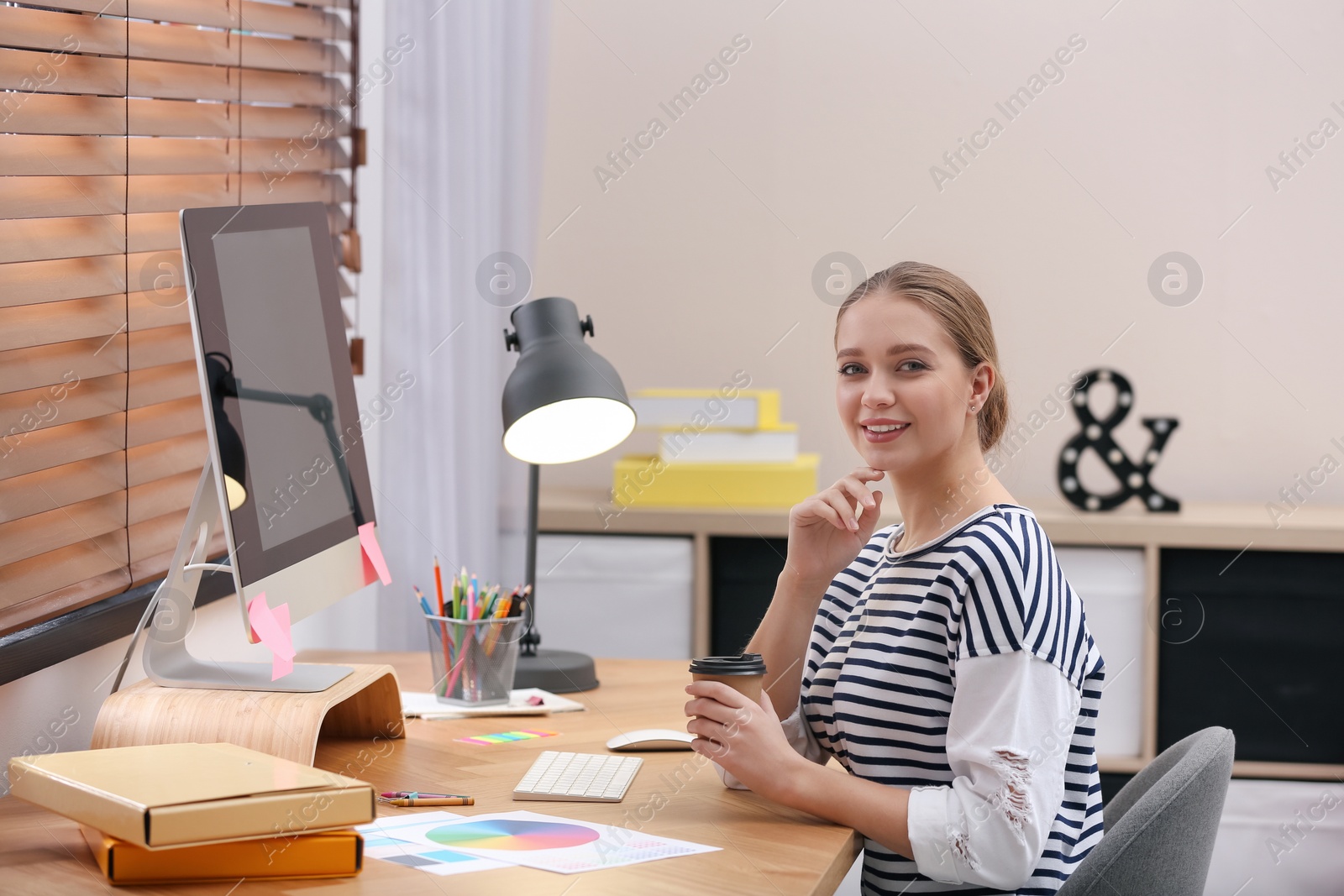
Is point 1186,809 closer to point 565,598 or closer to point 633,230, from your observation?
point 565,598

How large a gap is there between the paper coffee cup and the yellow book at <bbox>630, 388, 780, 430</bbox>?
1304 millimetres

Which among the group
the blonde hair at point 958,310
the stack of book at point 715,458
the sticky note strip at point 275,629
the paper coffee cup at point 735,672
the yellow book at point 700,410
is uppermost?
the blonde hair at point 958,310

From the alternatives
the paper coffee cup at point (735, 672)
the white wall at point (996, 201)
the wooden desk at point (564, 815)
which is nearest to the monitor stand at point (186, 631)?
the wooden desk at point (564, 815)

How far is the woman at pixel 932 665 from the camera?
1087 mm

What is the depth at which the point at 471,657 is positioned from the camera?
158cm

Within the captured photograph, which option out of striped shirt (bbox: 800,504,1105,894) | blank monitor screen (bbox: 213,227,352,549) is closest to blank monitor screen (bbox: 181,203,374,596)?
blank monitor screen (bbox: 213,227,352,549)

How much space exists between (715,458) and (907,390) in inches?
50.1

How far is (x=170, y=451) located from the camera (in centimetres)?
153

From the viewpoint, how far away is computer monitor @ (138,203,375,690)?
3.77 feet

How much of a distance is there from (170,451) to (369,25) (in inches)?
39.7

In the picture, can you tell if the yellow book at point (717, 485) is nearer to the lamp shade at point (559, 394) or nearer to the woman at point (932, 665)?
the lamp shade at point (559, 394)

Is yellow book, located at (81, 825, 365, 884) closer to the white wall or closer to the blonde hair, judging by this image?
the blonde hair

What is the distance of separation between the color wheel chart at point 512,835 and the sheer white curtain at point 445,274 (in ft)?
3.67

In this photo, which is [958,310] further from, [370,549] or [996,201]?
[996,201]
